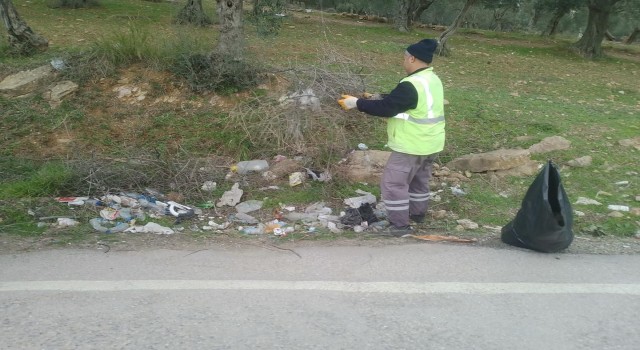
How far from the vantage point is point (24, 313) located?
3.36m

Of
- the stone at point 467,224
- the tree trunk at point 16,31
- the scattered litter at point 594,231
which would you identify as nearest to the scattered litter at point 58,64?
the tree trunk at point 16,31

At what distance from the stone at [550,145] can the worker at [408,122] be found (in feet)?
9.67

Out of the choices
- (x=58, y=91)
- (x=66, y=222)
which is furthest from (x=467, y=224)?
(x=58, y=91)

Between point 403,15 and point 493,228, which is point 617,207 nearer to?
point 493,228

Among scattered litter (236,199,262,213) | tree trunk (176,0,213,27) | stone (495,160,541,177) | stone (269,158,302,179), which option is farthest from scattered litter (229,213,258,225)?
tree trunk (176,0,213,27)

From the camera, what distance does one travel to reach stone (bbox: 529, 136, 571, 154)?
7398 millimetres

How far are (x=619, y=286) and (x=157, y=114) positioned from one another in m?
6.09

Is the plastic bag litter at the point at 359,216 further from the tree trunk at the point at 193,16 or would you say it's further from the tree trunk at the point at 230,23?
the tree trunk at the point at 193,16

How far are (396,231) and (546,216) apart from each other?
126 cm

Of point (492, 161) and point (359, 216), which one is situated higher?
point (492, 161)

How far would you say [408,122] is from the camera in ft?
15.8

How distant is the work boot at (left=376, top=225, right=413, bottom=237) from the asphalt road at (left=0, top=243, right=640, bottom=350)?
0.37 meters

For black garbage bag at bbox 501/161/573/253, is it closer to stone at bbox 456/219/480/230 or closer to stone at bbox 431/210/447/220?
stone at bbox 456/219/480/230

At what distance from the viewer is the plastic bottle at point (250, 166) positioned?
21.5 feet
